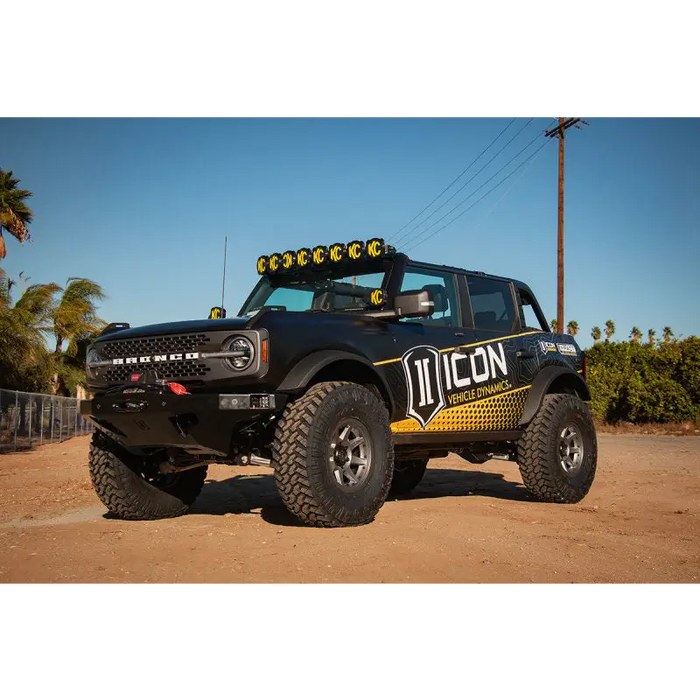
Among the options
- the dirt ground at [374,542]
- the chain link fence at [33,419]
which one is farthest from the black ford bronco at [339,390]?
the chain link fence at [33,419]

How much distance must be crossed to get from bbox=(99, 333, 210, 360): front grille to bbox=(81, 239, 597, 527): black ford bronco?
0.04ft

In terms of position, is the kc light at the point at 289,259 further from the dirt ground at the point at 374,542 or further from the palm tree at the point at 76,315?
the palm tree at the point at 76,315

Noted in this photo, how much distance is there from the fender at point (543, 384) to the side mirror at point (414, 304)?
83.4 inches

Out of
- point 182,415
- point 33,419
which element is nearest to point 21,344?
point 33,419

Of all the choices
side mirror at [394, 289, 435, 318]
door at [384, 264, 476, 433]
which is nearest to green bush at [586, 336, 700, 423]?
door at [384, 264, 476, 433]

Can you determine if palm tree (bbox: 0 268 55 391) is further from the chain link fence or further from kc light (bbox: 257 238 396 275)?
kc light (bbox: 257 238 396 275)

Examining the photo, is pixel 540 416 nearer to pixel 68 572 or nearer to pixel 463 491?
pixel 463 491

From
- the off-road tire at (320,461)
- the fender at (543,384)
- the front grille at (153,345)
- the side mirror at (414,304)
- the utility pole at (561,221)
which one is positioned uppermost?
the utility pole at (561,221)


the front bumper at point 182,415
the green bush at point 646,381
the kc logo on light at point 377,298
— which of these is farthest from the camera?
the green bush at point 646,381

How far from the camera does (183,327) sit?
5656 mm

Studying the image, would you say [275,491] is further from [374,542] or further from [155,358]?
[374,542]

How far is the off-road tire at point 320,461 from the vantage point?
539 centimetres
